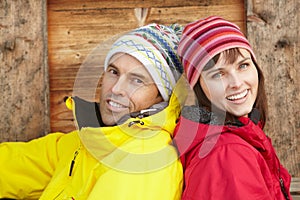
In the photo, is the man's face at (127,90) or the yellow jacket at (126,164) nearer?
the yellow jacket at (126,164)

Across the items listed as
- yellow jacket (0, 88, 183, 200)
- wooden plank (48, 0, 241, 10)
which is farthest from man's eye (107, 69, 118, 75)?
wooden plank (48, 0, 241, 10)

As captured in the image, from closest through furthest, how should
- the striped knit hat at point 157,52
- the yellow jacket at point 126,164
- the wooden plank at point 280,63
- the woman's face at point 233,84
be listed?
1. the yellow jacket at point 126,164
2. the woman's face at point 233,84
3. the striped knit hat at point 157,52
4. the wooden plank at point 280,63

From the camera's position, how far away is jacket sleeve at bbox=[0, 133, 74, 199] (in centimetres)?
234

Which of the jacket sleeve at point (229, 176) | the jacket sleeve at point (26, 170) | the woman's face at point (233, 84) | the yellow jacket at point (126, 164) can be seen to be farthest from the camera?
the jacket sleeve at point (26, 170)

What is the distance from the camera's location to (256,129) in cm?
186

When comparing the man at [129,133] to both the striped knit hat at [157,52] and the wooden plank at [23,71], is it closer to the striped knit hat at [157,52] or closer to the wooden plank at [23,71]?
the striped knit hat at [157,52]

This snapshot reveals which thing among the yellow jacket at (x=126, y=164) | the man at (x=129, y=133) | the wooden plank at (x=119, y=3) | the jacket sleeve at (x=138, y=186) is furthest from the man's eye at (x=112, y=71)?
the wooden plank at (x=119, y=3)

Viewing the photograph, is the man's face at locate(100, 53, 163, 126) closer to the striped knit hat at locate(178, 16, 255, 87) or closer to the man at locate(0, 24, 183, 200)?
the man at locate(0, 24, 183, 200)

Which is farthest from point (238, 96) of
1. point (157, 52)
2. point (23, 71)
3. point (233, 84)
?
point (23, 71)

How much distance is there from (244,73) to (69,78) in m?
0.94

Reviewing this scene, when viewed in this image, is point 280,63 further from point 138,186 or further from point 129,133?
point 138,186

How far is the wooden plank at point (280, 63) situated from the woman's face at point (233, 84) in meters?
0.57

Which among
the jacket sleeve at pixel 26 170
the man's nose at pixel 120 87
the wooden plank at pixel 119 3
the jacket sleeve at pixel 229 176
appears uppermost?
the wooden plank at pixel 119 3

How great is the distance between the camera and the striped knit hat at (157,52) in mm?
2023
